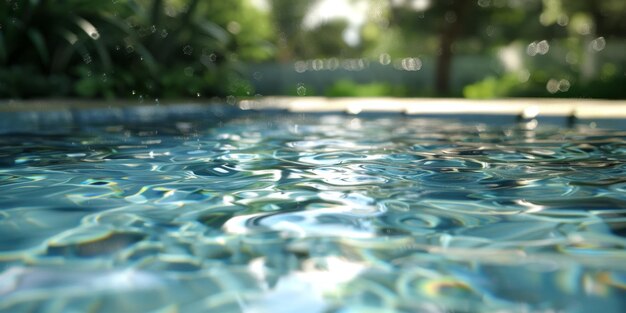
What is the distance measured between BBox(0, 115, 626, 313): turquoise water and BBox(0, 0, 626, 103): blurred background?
22.2ft

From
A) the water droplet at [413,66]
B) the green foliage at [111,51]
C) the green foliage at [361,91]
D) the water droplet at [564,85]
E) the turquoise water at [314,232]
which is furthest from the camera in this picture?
the water droplet at [413,66]

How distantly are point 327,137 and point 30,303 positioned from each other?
501cm

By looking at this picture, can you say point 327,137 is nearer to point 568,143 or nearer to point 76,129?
point 568,143

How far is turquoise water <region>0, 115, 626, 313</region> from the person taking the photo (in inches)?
67.7

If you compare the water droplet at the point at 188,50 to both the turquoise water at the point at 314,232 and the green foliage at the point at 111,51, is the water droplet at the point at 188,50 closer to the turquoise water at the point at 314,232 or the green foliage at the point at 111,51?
the green foliage at the point at 111,51

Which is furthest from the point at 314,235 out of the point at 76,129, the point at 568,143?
the point at 76,129

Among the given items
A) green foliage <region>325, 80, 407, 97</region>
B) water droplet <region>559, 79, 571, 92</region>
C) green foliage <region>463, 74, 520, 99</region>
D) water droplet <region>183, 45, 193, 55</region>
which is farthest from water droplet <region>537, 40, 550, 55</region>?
water droplet <region>183, 45, 193, 55</region>

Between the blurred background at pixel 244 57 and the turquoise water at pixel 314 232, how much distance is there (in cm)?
676

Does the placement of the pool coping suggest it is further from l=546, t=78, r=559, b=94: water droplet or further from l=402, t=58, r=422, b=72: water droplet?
l=402, t=58, r=422, b=72: water droplet

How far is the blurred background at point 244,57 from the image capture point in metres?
10.8

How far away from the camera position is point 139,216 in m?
2.67

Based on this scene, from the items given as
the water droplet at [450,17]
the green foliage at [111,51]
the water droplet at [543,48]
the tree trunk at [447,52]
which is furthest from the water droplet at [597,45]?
the green foliage at [111,51]

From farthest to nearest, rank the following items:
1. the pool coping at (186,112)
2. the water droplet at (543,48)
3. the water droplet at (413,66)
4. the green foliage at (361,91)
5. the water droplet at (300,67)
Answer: the water droplet at (300,67), the water droplet at (413,66), the water droplet at (543,48), the green foliage at (361,91), the pool coping at (186,112)

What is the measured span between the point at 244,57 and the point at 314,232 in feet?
47.4
